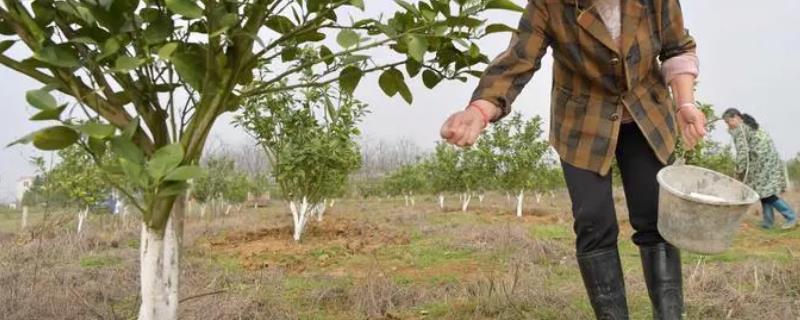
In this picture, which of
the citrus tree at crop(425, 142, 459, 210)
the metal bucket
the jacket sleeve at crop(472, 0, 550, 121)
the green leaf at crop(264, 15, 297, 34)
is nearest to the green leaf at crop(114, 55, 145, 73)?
the green leaf at crop(264, 15, 297, 34)

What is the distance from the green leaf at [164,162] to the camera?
35.1 inches

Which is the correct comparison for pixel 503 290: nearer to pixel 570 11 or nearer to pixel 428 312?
pixel 428 312

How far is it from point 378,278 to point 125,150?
2891 millimetres

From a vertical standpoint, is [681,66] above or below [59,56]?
above

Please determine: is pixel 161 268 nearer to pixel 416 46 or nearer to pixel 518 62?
pixel 416 46

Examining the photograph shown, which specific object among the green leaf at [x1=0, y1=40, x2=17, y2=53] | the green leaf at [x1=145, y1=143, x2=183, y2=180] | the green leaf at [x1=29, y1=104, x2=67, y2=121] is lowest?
the green leaf at [x1=145, y1=143, x2=183, y2=180]

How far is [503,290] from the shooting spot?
3.08 metres

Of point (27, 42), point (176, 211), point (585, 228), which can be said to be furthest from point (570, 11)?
point (27, 42)

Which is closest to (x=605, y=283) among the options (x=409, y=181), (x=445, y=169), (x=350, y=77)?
(x=350, y=77)

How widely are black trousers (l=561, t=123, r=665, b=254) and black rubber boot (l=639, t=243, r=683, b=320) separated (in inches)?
1.7

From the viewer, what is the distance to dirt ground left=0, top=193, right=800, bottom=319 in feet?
9.66

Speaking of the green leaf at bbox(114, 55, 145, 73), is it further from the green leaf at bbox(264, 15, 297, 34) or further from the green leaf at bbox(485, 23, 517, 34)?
the green leaf at bbox(485, 23, 517, 34)

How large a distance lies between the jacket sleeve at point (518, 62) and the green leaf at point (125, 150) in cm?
102

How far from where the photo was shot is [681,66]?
1.90 metres
